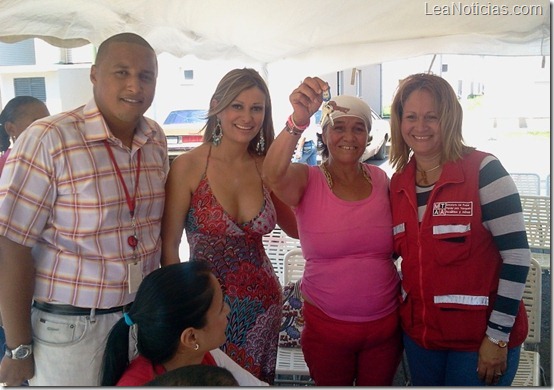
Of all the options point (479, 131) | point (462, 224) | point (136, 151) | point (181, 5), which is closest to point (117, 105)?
point (136, 151)

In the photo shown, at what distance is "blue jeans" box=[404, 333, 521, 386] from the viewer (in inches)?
54.9

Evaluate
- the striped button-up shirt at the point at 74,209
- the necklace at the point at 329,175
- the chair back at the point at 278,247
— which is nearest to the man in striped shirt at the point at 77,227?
the striped button-up shirt at the point at 74,209

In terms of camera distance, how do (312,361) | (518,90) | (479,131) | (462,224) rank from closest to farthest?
1. (462,224)
2. (312,361)
3. (518,90)
4. (479,131)

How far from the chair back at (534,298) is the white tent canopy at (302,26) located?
103 cm

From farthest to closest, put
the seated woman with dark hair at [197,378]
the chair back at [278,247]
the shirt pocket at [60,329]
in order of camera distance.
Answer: the chair back at [278,247] → the shirt pocket at [60,329] → the seated woman with dark hair at [197,378]

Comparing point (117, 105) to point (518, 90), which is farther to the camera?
point (518, 90)

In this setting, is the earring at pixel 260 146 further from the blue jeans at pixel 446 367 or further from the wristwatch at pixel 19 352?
the wristwatch at pixel 19 352

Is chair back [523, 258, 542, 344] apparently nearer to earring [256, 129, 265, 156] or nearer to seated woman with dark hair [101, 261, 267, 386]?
earring [256, 129, 265, 156]

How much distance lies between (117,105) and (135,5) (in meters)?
1.13

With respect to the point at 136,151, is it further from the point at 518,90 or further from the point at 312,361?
the point at 518,90

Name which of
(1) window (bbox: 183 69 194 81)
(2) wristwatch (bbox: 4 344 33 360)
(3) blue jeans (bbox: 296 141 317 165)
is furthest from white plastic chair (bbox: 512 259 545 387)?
(1) window (bbox: 183 69 194 81)

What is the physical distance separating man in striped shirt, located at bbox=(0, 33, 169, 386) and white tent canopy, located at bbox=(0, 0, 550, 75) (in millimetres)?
1034

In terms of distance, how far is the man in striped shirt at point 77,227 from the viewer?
121cm

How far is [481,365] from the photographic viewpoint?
136cm
